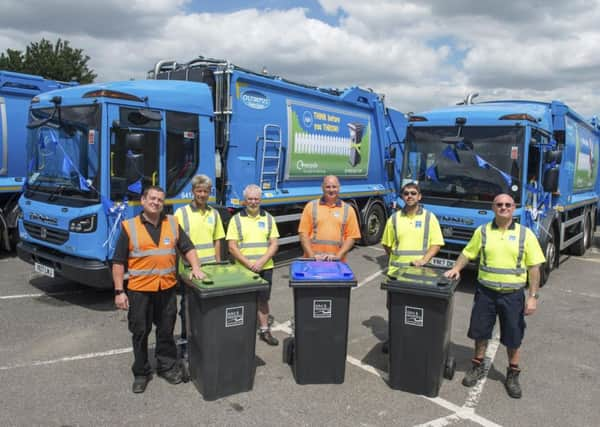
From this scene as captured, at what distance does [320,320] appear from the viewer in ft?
13.0

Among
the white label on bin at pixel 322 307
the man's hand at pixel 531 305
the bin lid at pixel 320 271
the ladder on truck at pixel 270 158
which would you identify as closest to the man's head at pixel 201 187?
the bin lid at pixel 320 271

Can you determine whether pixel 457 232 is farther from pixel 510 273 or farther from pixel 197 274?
pixel 197 274

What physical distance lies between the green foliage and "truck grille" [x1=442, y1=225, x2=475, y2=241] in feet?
90.5

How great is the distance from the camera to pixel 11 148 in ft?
26.5

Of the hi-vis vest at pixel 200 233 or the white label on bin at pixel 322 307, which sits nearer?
the white label on bin at pixel 322 307

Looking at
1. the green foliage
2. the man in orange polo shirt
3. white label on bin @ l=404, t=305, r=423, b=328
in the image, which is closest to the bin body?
white label on bin @ l=404, t=305, r=423, b=328

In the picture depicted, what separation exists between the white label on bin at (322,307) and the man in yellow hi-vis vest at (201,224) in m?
1.10

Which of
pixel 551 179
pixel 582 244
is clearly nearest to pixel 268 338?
pixel 551 179

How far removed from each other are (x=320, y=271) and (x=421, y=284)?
2.64 feet

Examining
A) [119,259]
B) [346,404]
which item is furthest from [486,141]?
[119,259]

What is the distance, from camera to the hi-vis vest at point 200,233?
4.36 metres

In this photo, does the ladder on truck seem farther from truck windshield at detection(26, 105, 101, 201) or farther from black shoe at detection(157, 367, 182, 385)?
black shoe at detection(157, 367, 182, 385)

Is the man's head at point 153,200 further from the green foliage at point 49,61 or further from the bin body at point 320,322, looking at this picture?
the green foliage at point 49,61

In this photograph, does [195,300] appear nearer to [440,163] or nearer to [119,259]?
[119,259]
